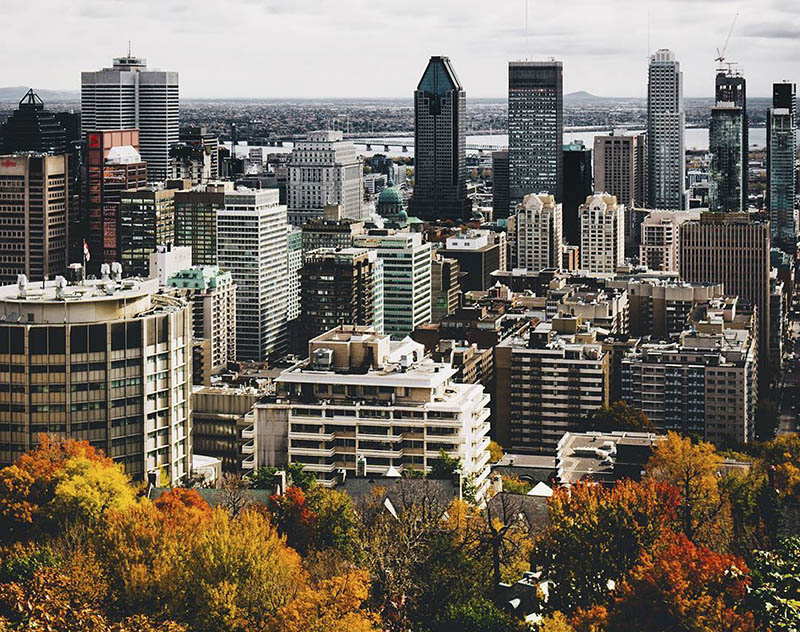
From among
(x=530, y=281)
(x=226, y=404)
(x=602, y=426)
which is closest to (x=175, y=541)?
(x=226, y=404)

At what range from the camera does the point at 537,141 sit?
141 meters

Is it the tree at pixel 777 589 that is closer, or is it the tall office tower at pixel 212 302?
the tree at pixel 777 589

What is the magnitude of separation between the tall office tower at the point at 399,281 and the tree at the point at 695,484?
33388mm

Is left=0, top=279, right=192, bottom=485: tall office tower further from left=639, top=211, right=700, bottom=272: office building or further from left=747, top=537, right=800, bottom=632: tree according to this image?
left=639, top=211, right=700, bottom=272: office building

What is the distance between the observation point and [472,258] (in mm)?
101312

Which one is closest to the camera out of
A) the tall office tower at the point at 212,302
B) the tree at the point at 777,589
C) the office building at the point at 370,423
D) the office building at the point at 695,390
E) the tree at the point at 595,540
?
the tree at the point at 777,589

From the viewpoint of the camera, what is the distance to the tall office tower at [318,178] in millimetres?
118750

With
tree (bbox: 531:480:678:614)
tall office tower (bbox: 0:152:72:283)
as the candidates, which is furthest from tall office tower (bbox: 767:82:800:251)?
tree (bbox: 531:480:678:614)

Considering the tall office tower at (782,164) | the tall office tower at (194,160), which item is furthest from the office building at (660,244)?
the tall office tower at (194,160)

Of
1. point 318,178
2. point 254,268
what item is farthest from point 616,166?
point 254,268

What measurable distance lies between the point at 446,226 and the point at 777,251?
92.6 ft

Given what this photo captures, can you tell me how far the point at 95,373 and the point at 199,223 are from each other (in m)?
54.8

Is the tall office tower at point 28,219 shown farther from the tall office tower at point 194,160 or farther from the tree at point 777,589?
the tree at point 777,589

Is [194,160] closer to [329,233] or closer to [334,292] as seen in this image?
[329,233]
